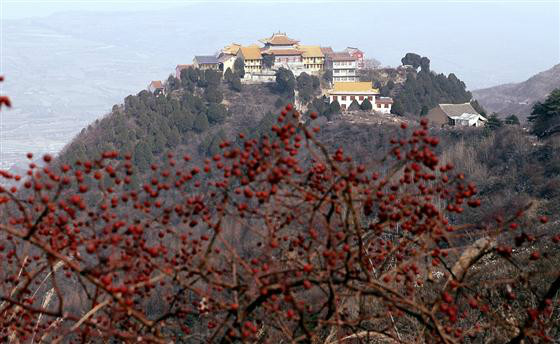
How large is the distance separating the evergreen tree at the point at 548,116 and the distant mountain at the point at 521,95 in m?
52.5

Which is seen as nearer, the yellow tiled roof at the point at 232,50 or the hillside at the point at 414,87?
the hillside at the point at 414,87

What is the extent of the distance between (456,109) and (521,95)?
2348 inches

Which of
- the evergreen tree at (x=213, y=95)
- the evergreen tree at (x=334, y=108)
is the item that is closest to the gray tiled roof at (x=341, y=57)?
the evergreen tree at (x=334, y=108)

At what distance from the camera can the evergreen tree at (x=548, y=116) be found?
35969 millimetres

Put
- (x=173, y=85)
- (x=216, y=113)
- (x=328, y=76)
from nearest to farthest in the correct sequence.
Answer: (x=216, y=113)
(x=173, y=85)
(x=328, y=76)

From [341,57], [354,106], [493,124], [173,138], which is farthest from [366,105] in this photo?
[173,138]

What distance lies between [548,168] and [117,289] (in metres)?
32.8

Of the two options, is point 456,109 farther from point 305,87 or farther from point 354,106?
point 305,87

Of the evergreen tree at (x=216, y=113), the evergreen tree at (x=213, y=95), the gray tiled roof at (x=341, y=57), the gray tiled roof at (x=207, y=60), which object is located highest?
the gray tiled roof at (x=341, y=57)

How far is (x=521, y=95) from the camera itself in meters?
105

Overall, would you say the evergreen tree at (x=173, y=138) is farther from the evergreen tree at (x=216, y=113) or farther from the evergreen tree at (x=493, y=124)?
the evergreen tree at (x=493, y=124)

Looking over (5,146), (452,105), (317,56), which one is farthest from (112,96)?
(452,105)

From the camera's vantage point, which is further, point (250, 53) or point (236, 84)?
point (250, 53)

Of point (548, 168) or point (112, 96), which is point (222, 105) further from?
point (112, 96)
